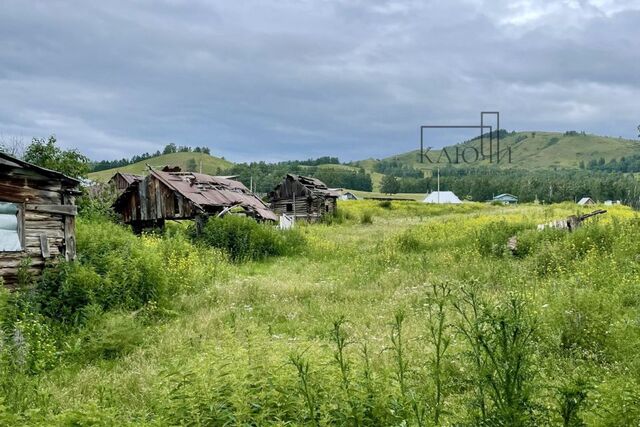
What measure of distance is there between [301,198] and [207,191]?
63.0ft

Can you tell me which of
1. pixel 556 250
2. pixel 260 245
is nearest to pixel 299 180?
pixel 260 245

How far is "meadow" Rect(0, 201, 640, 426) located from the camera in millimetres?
3812

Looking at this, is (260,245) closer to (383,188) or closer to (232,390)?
(232,390)

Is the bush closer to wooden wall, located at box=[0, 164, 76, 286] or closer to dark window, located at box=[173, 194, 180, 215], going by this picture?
dark window, located at box=[173, 194, 180, 215]

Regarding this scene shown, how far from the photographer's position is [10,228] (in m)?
→ 10.0

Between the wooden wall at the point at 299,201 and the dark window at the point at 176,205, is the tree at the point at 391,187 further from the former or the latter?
the dark window at the point at 176,205

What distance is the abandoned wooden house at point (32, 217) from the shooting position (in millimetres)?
9875

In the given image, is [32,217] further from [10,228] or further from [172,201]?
[172,201]

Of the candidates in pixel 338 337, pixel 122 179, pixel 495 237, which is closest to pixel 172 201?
pixel 495 237

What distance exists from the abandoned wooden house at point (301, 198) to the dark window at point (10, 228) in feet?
113

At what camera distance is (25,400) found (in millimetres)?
5348

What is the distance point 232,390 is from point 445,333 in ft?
13.4

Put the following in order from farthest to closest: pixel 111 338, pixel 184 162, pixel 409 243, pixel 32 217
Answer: pixel 184 162, pixel 409 243, pixel 32 217, pixel 111 338

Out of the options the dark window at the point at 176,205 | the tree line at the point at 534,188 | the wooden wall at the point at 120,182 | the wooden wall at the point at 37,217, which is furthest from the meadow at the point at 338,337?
the tree line at the point at 534,188
